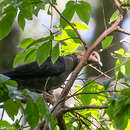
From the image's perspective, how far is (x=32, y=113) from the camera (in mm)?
1556

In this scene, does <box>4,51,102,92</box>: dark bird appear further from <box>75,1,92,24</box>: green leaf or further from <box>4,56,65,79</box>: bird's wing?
<box>75,1,92,24</box>: green leaf

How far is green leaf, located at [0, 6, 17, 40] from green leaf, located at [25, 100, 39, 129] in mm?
713

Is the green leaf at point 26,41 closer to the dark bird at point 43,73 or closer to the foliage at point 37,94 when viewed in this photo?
the foliage at point 37,94

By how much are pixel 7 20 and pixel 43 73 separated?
236 centimetres

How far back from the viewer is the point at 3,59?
6.10 metres

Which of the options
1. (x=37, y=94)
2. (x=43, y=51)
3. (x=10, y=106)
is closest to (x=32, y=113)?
(x=37, y=94)

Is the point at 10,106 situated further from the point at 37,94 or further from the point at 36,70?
the point at 36,70

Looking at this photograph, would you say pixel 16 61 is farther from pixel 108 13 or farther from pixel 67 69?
pixel 108 13

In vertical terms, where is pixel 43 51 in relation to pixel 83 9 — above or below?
below

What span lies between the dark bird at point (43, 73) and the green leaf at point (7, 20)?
6.55 feet

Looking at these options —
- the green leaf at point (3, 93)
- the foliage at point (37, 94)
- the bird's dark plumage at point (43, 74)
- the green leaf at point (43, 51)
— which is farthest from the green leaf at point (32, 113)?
the bird's dark plumage at point (43, 74)

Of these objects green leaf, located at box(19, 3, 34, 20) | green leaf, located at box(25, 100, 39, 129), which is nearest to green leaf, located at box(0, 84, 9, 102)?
green leaf, located at box(25, 100, 39, 129)

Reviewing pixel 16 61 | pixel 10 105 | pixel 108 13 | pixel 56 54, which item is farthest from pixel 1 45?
pixel 10 105

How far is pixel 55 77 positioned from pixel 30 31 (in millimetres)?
2182
